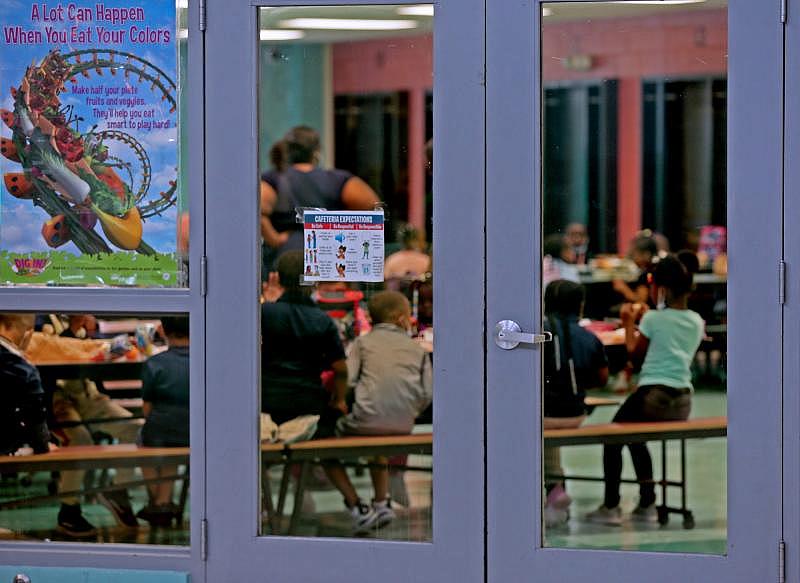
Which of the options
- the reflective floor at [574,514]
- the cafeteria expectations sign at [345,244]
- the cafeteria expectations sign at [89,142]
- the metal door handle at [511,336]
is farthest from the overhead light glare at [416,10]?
the reflective floor at [574,514]

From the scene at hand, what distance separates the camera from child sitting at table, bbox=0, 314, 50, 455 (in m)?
4.35

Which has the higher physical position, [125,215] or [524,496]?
[125,215]

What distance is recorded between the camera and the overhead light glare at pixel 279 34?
13.5 ft

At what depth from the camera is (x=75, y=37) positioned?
165 inches

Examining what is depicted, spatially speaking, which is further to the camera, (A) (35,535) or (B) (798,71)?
(A) (35,535)

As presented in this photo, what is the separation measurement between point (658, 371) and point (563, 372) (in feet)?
1.18

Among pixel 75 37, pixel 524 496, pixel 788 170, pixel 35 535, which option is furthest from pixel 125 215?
pixel 788 170

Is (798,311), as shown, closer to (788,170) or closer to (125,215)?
(788,170)

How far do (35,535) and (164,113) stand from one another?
1.43m

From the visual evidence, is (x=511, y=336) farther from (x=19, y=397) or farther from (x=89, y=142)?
(x=19, y=397)

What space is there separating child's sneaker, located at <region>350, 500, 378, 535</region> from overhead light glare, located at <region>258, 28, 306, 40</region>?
1.45 meters

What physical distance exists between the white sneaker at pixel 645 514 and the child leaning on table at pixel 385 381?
0.74 m

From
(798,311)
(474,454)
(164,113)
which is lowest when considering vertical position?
(474,454)

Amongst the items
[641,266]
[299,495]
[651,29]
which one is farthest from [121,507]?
[651,29]
